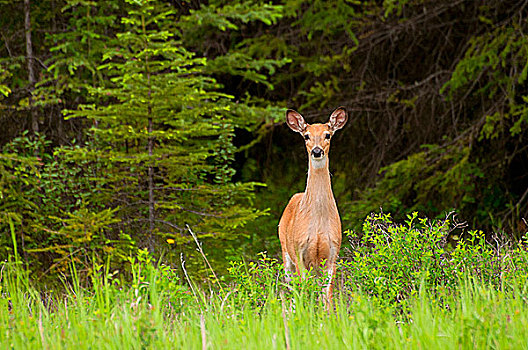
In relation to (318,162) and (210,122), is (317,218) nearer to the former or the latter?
(318,162)

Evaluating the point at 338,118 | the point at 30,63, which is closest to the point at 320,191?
the point at 338,118

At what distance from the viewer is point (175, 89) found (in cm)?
859

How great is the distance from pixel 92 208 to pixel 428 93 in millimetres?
5863

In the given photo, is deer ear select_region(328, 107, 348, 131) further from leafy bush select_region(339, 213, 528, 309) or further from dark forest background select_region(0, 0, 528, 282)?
leafy bush select_region(339, 213, 528, 309)

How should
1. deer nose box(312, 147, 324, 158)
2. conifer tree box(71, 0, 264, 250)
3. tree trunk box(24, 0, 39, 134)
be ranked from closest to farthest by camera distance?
1. deer nose box(312, 147, 324, 158)
2. conifer tree box(71, 0, 264, 250)
3. tree trunk box(24, 0, 39, 134)

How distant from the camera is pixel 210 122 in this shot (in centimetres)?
948

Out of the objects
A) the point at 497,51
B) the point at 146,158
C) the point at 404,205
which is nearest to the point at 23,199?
the point at 146,158

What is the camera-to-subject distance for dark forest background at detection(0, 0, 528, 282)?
29.0 ft

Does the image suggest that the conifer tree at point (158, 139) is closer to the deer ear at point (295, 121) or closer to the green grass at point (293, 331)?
the deer ear at point (295, 121)

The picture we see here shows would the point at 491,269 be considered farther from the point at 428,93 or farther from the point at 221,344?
the point at 428,93

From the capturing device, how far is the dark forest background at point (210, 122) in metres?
8.83

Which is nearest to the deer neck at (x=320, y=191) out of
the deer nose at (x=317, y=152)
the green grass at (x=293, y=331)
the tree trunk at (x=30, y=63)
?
the deer nose at (x=317, y=152)

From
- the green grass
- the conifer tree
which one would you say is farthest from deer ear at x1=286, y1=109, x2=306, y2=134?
the green grass

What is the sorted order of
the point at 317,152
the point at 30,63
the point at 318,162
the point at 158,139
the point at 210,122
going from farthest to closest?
the point at 30,63 → the point at 210,122 → the point at 158,139 → the point at 318,162 → the point at 317,152
